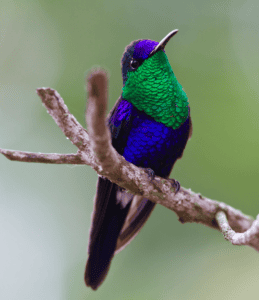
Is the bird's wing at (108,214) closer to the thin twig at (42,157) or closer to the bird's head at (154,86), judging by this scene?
the bird's head at (154,86)

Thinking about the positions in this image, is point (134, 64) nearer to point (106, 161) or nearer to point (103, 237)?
point (106, 161)

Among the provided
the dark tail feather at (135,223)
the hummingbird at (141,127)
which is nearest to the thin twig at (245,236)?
the hummingbird at (141,127)

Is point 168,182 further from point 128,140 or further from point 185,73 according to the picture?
point 185,73

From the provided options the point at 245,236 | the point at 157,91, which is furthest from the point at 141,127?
the point at 245,236

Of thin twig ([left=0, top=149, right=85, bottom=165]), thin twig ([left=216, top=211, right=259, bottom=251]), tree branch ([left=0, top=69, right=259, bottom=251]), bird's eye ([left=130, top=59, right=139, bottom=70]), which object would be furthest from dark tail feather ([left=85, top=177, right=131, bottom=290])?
thin twig ([left=216, top=211, right=259, bottom=251])

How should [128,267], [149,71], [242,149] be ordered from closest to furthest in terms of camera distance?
1. [149,71]
2. [242,149]
3. [128,267]

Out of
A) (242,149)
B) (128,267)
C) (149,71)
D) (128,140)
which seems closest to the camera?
(149,71)

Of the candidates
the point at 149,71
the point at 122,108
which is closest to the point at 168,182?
the point at 122,108

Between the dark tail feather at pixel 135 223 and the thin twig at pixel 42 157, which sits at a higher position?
the thin twig at pixel 42 157
